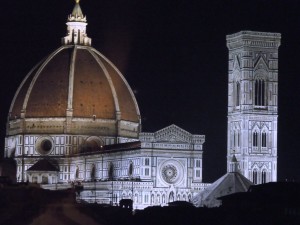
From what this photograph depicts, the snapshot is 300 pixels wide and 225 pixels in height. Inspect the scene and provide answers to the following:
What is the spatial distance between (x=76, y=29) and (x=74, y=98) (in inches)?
342

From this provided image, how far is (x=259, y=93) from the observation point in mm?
153375

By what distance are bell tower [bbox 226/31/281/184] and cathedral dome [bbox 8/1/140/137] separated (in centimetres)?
2172

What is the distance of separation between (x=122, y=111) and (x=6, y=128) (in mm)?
13115

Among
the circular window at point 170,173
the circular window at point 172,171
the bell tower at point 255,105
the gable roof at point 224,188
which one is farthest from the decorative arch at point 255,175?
the gable roof at point 224,188

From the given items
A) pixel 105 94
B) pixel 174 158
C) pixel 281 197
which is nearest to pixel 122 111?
pixel 105 94

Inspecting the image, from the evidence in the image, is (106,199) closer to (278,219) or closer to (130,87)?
(130,87)

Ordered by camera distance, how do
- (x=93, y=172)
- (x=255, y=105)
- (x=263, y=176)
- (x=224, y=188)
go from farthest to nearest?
(x=93, y=172)
(x=255, y=105)
(x=263, y=176)
(x=224, y=188)

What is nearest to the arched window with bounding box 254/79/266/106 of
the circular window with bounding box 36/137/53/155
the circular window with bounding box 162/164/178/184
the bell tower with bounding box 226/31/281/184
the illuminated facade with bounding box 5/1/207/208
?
the bell tower with bounding box 226/31/281/184

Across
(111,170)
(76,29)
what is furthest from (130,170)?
(76,29)

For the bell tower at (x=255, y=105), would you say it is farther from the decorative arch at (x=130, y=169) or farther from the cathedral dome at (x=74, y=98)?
the cathedral dome at (x=74, y=98)

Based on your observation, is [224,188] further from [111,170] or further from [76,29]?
[76,29]

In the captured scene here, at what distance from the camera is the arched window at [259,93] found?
153 m

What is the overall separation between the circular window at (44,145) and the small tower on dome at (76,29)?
1015 cm

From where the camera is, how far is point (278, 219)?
9300cm
